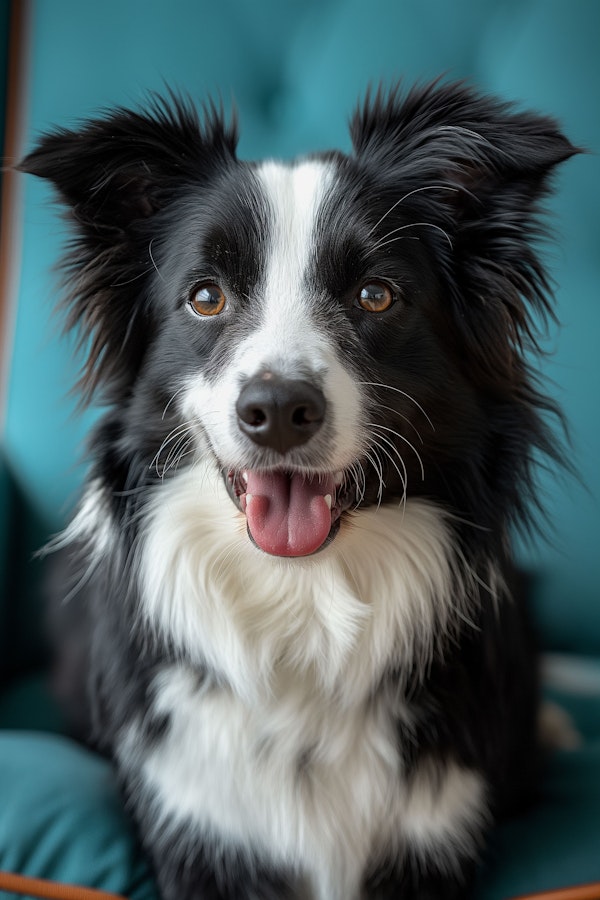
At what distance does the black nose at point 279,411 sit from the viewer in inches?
50.4

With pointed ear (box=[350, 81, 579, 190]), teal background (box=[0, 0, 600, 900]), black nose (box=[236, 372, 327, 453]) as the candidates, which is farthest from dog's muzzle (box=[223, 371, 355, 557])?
teal background (box=[0, 0, 600, 900])

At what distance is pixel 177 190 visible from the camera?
1621 millimetres

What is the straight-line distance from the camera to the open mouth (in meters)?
1.40

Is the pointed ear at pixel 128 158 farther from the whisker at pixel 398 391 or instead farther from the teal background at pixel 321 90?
the teal background at pixel 321 90

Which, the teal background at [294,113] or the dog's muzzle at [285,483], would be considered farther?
the teal background at [294,113]

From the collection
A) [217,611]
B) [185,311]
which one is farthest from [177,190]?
[217,611]

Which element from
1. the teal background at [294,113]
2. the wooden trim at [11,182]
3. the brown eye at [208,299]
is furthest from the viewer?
the wooden trim at [11,182]

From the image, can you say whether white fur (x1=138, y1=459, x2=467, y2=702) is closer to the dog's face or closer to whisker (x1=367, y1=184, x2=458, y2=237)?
the dog's face

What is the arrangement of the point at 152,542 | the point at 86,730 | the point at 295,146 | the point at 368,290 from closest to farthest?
the point at 368,290, the point at 152,542, the point at 86,730, the point at 295,146

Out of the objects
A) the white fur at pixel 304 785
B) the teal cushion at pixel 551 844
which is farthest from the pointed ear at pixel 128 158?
the teal cushion at pixel 551 844

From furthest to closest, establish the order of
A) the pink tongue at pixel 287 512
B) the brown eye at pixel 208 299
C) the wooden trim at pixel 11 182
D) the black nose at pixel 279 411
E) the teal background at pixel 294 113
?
the wooden trim at pixel 11 182
the teal background at pixel 294 113
the brown eye at pixel 208 299
the pink tongue at pixel 287 512
the black nose at pixel 279 411

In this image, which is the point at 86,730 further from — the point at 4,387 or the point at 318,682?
the point at 4,387

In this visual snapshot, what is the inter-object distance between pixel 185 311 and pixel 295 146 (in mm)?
1142

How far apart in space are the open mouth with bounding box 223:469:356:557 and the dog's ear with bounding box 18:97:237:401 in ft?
1.25
